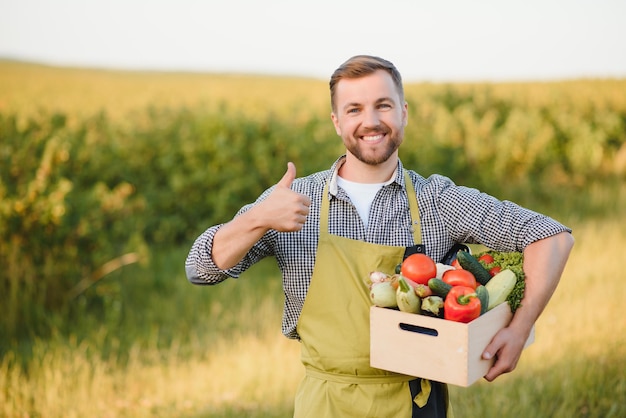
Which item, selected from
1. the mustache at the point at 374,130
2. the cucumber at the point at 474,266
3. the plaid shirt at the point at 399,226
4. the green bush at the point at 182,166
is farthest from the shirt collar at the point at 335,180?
the green bush at the point at 182,166

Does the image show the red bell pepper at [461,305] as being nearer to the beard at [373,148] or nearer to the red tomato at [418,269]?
the red tomato at [418,269]

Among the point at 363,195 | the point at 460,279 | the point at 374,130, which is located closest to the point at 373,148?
the point at 374,130

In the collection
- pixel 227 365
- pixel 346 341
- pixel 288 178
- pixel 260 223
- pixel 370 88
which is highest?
pixel 370 88

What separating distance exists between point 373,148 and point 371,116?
0.12 meters

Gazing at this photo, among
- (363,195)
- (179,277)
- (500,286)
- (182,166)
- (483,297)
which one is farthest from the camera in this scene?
(182,166)

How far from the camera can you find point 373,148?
2574 millimetres

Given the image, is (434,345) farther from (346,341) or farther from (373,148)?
(373,148)

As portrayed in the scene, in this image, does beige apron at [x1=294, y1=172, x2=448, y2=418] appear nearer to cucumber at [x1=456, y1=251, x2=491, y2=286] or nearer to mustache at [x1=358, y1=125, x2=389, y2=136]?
cucumber at [x1=456, y1=251, x2=491, y2=286]

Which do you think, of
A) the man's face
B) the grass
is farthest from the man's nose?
the grass

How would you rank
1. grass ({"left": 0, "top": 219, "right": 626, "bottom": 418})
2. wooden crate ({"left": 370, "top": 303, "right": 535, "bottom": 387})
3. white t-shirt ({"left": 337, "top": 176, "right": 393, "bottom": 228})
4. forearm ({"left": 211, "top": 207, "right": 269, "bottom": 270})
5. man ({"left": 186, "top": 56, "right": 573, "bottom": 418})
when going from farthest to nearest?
grass ({"left": 0, "top": 219, "right": 626, "bottom": 418}) < white t-shirt ({"left": 337, "top": 176, "right": 393, "bottom": 228}) < man ({"left": 186, "top": 56, "right": 573, "bottom": 418}) < forearm ({"left": 211, "top": 207, "right": 269, "bottom": 270}) < wooden crate ({"left": 370, "top": 303, "right": 535, "bottom": 387})

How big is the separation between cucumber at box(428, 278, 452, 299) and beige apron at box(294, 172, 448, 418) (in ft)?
1.09

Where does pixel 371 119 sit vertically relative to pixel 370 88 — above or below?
below

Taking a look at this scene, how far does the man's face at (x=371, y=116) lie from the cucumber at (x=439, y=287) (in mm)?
590

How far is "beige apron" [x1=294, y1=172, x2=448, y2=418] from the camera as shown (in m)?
2.46
